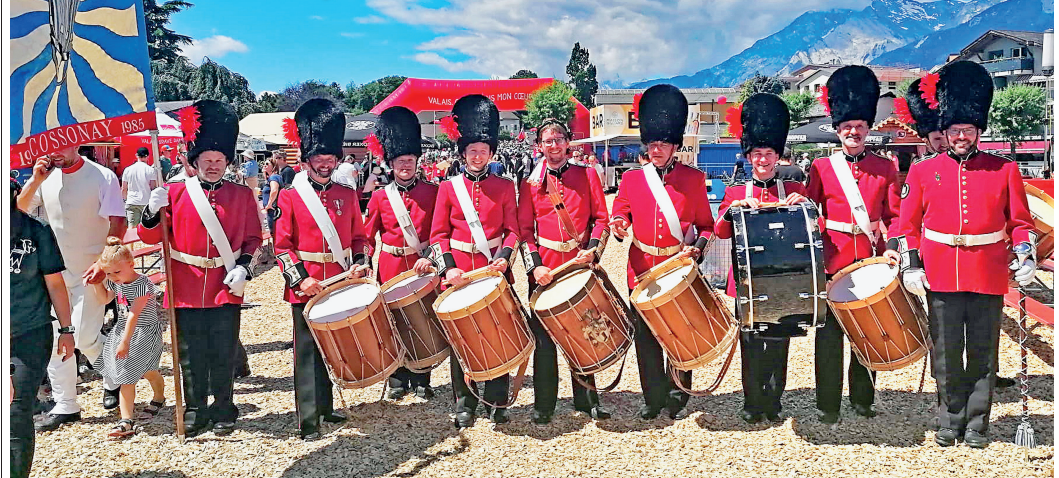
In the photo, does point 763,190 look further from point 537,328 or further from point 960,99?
point 537,328

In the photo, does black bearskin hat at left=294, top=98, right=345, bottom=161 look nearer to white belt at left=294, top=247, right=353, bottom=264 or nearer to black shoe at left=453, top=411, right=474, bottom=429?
white belt at left=294, top=247, right=353, bottom=264

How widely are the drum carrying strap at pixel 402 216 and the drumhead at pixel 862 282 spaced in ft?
8.50

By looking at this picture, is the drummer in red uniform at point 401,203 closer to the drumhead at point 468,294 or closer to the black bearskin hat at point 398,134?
the black bearskin hat at point 398,134

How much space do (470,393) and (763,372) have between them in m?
1.87

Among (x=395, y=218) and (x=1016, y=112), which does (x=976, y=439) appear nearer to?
(x=395, y=218)

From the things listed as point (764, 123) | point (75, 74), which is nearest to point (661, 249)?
point (764, 123)

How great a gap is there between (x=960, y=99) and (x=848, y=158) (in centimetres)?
66

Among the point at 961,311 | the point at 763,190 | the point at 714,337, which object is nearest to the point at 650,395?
the point at 714,337

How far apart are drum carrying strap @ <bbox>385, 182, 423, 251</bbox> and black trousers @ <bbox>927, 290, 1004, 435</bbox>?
3142mm

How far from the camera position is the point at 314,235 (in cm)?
462

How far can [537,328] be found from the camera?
15.9 feet

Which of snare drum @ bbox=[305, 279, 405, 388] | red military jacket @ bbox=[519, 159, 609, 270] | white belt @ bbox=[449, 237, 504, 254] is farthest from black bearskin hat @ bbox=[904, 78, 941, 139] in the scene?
snare drum @ bbox=[305, 279, 405, 388]

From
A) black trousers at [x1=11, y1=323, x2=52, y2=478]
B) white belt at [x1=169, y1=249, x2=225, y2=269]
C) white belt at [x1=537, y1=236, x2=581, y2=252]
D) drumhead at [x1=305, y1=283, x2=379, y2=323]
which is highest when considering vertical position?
white belt at [x1=537, y1=236, x2=581, y2=252]

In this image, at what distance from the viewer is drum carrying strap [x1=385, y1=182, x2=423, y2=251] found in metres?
4.96
